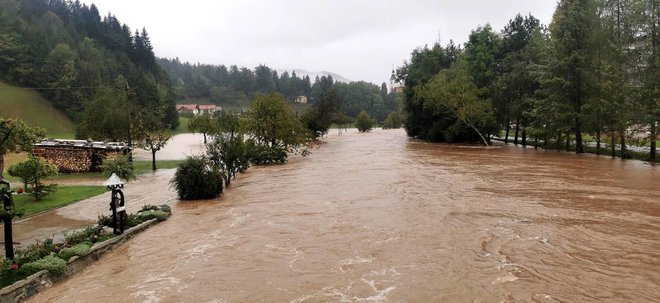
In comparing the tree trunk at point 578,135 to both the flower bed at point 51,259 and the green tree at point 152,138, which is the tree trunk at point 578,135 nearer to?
the green tree at point 152,138

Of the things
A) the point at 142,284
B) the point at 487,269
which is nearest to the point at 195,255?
the point at 142,284

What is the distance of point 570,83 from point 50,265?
36544 mm

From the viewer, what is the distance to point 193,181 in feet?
62.7

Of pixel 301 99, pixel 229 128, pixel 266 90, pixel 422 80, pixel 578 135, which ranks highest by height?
pixel 266 90

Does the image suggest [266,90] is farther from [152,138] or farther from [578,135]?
[578,135]

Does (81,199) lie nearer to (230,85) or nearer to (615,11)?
(615,11)

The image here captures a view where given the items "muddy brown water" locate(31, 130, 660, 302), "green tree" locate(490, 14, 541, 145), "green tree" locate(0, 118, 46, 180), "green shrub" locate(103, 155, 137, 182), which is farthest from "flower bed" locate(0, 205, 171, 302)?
"green tree" locate(490, 14, 541, 145)

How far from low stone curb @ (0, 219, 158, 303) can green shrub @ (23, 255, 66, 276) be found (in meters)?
0.09

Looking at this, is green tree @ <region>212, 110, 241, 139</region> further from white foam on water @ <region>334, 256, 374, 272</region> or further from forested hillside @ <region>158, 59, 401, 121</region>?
forested hillside @ <region>158, 59, 401, 121</region>

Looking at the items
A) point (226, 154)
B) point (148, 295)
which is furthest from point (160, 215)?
point (226, 154)

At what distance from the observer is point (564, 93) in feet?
119

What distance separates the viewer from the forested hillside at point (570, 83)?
29.2 metres

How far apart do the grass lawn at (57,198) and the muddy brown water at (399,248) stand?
4979mm

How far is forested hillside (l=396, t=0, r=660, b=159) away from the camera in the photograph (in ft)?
96.0
